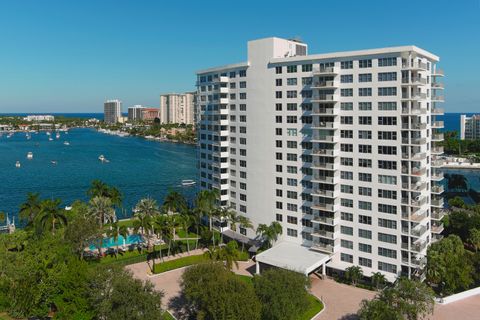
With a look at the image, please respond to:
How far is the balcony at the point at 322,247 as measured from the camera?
56.1 meters

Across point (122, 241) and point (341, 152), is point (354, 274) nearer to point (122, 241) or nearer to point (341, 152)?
point (341, 152)

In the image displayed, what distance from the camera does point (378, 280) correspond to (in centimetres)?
5106

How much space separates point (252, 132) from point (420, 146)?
2404 centimetres

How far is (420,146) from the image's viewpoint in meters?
50.4

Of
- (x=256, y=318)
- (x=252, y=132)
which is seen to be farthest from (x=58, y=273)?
(x=252, y=132)

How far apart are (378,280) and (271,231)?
15.4 metres

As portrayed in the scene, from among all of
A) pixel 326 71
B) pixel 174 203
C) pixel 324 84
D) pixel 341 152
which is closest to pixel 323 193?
pixel 341 152

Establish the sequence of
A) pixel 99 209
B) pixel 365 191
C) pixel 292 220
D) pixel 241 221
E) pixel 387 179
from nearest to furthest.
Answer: pixel 387 179 < pixel 365 191 < pixel 292 220 < pixel 99 209 < pixel 241 221

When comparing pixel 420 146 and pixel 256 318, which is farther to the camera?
pixel 420 146

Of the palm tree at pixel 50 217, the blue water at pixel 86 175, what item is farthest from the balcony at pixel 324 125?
the blue water at pixel 86 175

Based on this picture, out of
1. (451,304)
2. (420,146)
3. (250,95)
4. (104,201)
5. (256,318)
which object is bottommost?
(451,304)

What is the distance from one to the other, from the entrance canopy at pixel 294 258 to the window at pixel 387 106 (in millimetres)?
19559

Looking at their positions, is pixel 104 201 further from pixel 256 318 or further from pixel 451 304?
pixel 451 304

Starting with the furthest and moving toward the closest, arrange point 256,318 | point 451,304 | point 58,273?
point 451,304 → point 58,273 → point 256,318
